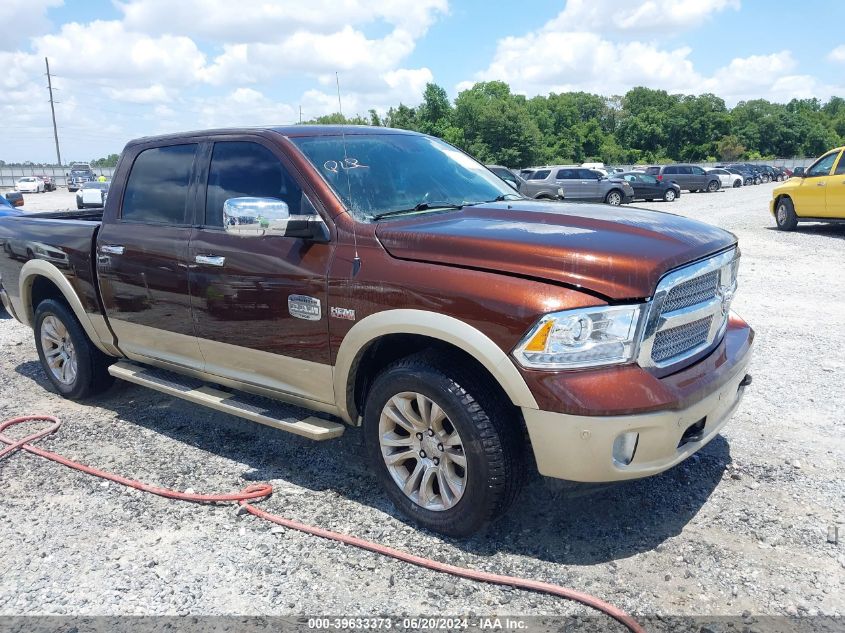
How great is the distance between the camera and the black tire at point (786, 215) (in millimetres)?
15359

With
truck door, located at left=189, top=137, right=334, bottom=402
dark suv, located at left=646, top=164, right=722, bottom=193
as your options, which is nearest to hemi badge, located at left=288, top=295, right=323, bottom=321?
truck door, located at left=189, top=137, right=334, bottom=402

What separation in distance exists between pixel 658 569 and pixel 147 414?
154 inches

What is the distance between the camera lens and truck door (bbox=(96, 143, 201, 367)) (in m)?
4.30

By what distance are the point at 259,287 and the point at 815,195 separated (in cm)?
1441

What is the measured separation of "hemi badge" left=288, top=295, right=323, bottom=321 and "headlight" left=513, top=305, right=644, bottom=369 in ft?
3.96

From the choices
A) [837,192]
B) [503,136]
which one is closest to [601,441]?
[837,192]

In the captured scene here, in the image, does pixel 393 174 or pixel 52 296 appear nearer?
pixel 393 174

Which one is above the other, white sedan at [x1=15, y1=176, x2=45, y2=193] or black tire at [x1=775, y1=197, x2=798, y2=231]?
white sedan at [x1=15, y1=176, x2=45, y2=193]

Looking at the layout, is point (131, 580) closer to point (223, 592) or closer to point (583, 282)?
point (223, 592)

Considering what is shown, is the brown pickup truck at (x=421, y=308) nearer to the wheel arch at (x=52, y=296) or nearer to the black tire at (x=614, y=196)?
the wheel arch at (x=52, y=296)

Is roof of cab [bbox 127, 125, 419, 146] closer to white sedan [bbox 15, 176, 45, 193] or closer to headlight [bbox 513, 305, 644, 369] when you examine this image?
headlight [bbox 513, 305, 644, 369]

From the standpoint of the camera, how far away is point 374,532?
11.3 ft

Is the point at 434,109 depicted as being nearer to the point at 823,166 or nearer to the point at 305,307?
the point at 823,166

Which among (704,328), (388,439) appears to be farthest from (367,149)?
(704,328)
